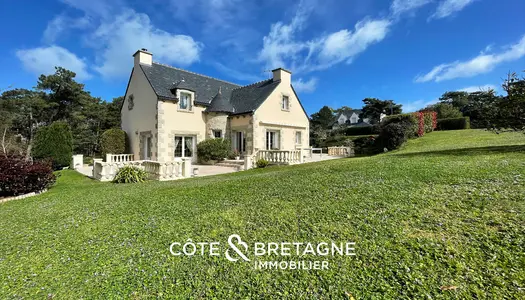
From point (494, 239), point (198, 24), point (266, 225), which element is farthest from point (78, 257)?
point (198, 24)

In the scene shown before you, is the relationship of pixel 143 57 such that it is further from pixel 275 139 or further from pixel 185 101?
pixel 275 139

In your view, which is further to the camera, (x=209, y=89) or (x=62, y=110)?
(x=62, y=110)

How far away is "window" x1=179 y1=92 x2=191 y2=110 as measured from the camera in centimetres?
1725

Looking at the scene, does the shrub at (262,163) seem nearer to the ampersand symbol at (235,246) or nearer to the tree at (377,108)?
the ampersand symbol at (235,246)

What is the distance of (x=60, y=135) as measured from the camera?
16.4 meters

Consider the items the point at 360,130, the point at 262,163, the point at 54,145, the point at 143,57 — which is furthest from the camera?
A: the point at 360,130

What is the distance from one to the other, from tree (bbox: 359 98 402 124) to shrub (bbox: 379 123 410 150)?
30.2m

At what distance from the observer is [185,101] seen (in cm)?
1748

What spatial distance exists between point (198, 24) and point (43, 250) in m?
13.3

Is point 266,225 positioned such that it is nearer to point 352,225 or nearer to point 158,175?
point 352,225

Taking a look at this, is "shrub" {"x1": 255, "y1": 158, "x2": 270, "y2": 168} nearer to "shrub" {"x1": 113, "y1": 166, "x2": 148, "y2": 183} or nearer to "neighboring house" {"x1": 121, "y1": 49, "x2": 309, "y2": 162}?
"neighboring house" {"x1": 121, "y1": 49, "x2": 309, "y2": 162}

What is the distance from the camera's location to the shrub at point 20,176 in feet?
26.7

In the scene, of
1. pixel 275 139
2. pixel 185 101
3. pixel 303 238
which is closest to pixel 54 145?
pixel 185 101

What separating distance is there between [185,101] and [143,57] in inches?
184
